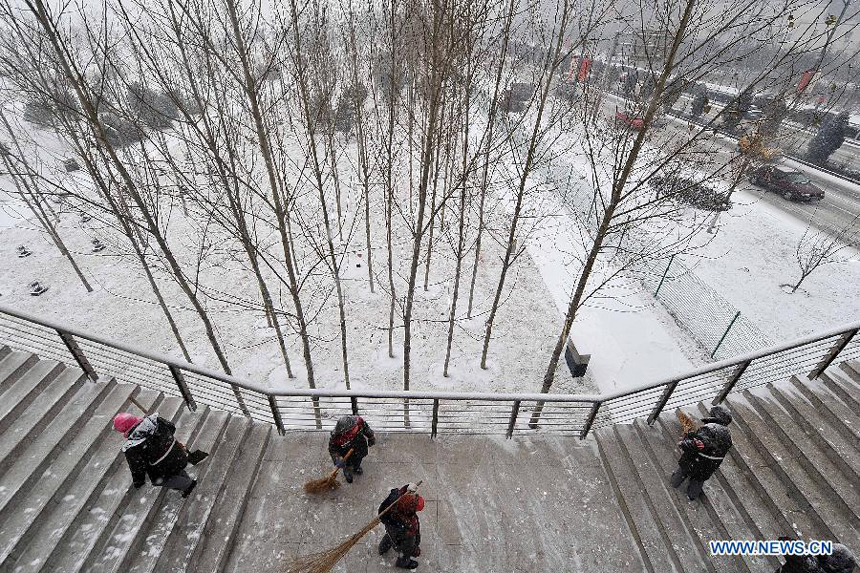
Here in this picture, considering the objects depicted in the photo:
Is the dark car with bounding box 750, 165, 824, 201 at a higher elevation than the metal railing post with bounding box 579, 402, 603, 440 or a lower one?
lower

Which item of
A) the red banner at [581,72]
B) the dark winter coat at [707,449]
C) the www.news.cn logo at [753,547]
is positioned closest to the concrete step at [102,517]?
the dark winter coat at [707,449]

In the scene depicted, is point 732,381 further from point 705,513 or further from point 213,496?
point 213,496

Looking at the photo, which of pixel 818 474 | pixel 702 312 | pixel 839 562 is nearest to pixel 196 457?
pixel 839 562

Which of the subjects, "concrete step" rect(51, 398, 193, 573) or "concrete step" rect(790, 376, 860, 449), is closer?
"concrete step" rect(51, 398, 193, 573)

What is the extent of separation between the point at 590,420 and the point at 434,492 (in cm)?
290

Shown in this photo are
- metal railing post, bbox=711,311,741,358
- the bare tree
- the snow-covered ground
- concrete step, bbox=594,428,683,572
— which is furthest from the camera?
the bare tree

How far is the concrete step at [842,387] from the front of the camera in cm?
673

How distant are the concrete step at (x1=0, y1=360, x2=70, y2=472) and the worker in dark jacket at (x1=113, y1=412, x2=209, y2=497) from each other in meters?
1.45

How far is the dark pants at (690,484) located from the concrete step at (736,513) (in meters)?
0.12

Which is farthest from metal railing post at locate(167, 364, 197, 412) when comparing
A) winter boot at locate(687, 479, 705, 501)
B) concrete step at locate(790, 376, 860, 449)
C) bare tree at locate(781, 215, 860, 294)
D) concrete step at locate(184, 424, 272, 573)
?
bare tree at locate(781, 215, 860, 294)

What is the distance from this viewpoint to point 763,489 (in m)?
6.12

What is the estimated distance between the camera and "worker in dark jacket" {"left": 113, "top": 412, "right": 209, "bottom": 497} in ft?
17.4

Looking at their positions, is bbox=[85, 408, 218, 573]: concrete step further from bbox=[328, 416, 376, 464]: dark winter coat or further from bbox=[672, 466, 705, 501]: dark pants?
bbox=[672, 466, 705, 501]: dark pants

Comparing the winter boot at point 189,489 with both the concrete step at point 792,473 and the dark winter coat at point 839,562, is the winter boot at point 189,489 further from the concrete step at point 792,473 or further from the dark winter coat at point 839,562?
the concrete step at point 792,473
